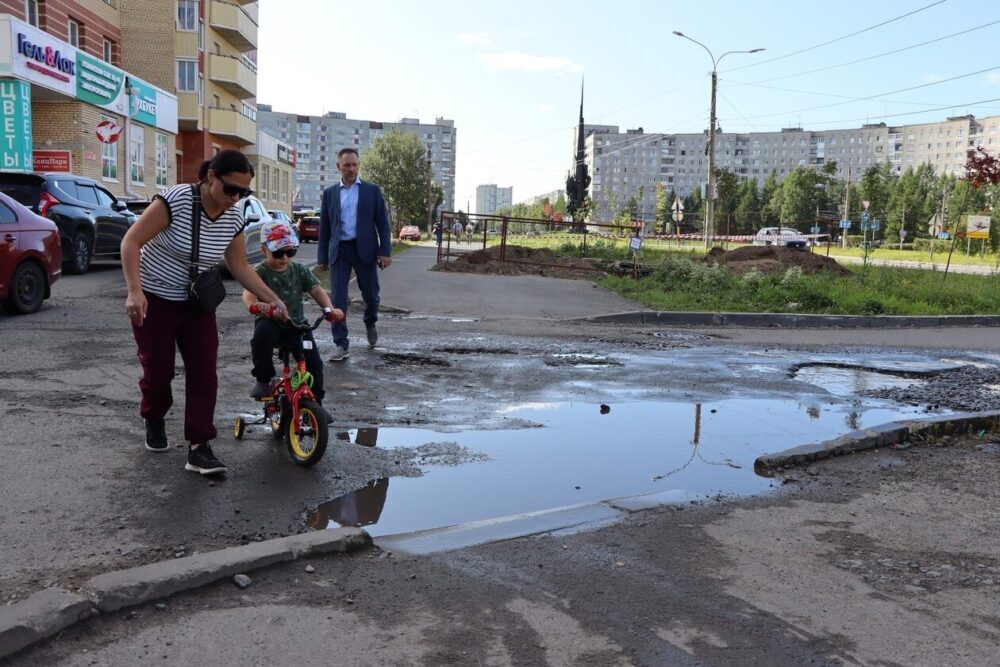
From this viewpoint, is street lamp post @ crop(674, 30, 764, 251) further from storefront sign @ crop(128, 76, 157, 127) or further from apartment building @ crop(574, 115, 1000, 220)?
apartment building @ crop(574, 115, 1000, 220)

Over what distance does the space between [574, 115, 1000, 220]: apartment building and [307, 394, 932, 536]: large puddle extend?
184 metres

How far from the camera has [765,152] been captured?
637 ft

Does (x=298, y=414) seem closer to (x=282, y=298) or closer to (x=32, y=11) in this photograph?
(x=282, y=298)

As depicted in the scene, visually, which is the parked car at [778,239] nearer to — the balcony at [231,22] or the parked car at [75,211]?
the balcony at [231,22]

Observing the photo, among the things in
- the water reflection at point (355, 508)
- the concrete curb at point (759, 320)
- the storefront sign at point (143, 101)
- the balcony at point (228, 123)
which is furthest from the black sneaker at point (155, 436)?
the balcony at point (228, 123)

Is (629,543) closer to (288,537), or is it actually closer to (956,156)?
(288,537)

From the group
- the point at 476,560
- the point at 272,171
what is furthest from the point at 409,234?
the point at 476,560

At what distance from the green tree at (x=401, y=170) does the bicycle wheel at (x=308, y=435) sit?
7301 centimetres

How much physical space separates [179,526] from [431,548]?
113cm

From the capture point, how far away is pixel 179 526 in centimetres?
386

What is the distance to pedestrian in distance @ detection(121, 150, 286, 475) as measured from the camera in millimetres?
4422

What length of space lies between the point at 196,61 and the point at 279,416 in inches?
1536

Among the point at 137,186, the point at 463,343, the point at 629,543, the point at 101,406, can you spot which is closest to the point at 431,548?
the point at 629,543

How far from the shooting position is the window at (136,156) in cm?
3162
